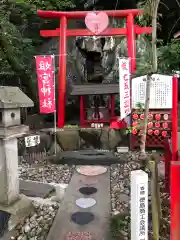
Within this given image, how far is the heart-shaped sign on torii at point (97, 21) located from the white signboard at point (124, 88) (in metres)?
1.92

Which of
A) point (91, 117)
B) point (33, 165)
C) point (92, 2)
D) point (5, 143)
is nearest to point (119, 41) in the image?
point (92, 2)

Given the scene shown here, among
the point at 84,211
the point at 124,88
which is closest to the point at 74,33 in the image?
the point at 124,88

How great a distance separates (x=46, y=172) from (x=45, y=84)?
3.19 metres

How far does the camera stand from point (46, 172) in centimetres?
778

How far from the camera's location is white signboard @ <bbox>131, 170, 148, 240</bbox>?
326 cm

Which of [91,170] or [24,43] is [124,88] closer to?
[91,170]

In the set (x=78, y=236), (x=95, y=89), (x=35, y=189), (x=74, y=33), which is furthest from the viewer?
(x=74, y=33)

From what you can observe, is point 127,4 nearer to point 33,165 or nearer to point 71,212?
point 33,165

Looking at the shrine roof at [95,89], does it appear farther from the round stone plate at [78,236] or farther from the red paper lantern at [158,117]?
the round stone plate at [78,236]

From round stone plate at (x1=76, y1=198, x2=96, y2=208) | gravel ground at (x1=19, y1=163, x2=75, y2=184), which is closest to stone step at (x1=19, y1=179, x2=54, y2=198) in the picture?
gravel ground at (x1=19, y1=163, x2=75, y2=184)

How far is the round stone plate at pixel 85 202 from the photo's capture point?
5285 millimetres

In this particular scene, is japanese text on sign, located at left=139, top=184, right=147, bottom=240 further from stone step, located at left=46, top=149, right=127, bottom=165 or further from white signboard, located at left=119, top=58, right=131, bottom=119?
white signboard, located at left=119, top=58, right=131, bottom=119

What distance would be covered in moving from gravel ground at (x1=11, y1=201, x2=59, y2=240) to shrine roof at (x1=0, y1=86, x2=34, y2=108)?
202 cm

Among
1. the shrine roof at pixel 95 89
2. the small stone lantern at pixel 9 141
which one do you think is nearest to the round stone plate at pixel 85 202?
the small stone lantern at pixel 9 141
